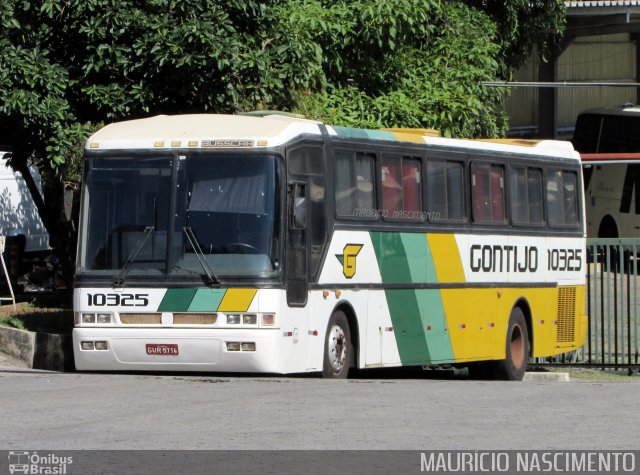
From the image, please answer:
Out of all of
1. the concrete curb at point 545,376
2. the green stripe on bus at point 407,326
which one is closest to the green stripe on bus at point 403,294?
the green stripe on bus at point 407,326

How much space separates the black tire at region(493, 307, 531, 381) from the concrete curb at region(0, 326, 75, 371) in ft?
20.0

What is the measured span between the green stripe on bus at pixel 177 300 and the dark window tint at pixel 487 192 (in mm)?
5257

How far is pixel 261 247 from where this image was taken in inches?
603

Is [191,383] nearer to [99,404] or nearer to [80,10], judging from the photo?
[99,404]

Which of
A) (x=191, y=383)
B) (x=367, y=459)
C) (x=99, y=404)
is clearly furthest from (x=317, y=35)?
(x=367, y=459)

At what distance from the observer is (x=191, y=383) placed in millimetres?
14586

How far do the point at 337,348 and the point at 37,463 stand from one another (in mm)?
7318

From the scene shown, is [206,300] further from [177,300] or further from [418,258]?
[418,258]

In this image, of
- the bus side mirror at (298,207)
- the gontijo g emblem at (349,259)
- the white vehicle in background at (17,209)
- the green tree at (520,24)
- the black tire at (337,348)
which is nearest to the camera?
the bus side mirror at (298,207)

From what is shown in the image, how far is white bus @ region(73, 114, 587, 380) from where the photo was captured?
15297mm

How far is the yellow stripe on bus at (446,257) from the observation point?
18391 mm

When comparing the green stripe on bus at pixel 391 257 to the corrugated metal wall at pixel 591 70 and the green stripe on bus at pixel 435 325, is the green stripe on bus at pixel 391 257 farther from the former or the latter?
the corrugated metal wall at pixel 591 70

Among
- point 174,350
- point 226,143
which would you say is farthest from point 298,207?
point 174,350

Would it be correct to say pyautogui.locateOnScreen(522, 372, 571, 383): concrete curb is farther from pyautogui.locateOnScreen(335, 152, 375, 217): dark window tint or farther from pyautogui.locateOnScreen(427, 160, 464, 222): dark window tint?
pyautogui.locateOnScreen(335, 152, 375, 217): dark window tint
